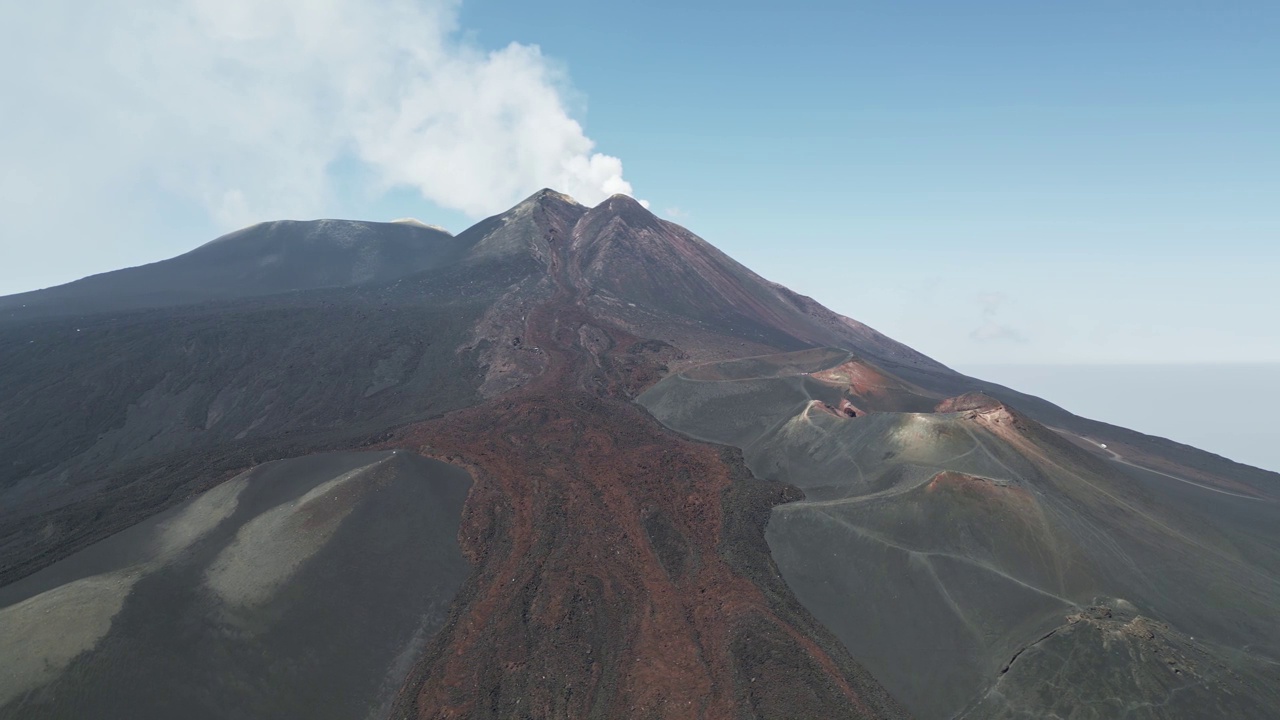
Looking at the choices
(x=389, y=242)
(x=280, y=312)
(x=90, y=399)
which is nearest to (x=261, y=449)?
(x=90, y=399)

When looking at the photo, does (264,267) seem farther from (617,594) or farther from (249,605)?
(617,594)

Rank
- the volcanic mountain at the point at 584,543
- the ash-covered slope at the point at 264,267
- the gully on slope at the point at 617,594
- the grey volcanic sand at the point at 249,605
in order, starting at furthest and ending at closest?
→ the ash-covered slope at the point at 264,267
the gully on slope at the point at 617,594
the volcanic mountain at the point at 584,543
the grey volcanic sand at the point at 249,605

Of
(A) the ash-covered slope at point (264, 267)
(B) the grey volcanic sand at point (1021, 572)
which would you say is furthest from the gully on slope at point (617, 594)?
(A) the ash-covered slope at point (264, 267)

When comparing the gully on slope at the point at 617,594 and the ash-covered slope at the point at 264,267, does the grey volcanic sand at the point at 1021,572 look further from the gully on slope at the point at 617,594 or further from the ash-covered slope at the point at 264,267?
the ash-covered slope at the point at 264,267

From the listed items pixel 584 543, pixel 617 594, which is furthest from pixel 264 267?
pixel 617 594

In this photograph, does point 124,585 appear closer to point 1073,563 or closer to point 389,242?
point 1073,563

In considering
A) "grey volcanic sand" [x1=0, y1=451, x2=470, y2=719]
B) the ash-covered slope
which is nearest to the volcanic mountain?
"grey volcanic sand" [x1=0, y1=451, x2=470, y2=719]

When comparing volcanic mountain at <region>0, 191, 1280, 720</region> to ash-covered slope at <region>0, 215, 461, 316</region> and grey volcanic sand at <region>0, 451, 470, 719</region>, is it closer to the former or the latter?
grey volcanic sand at <region>0, 451, 470, 719</region>
